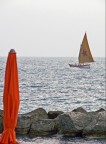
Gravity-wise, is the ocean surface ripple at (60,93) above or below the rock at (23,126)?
below

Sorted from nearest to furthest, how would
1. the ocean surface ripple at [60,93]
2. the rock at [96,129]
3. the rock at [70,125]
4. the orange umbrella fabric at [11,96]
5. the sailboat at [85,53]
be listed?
1. the orange umbrella fabric at [11,96]
2. the rock at [96,129]
3. the rock at [70,125]
4. the ocean surface ripple at [60,93]
5. the sailboat at [85,53]

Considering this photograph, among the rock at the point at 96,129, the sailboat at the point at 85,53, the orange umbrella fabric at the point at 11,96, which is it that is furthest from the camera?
the sailboat at the point at 85,53

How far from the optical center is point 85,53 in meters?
51.3

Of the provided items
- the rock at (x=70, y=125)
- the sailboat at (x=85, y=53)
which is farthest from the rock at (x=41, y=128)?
the sailboat at (x=85, y=53)

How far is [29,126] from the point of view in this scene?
10945 mm

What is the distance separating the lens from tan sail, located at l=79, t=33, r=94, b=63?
1991 inches

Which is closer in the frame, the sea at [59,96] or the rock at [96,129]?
the sea at [59,96]

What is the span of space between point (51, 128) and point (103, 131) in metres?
1.46

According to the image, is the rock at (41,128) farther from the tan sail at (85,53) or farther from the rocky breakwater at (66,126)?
the tan sail at (85,53)

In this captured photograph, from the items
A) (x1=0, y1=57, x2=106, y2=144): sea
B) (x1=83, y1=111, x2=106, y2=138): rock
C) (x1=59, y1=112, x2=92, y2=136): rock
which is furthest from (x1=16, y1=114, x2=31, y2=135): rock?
(x1=83, y1=111, x2=106, y2=138): rock

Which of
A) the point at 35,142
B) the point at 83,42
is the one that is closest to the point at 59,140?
the point at 35,142

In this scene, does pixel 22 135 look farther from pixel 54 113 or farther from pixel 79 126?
pixel 54 113

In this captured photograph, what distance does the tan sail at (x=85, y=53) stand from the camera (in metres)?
50.6

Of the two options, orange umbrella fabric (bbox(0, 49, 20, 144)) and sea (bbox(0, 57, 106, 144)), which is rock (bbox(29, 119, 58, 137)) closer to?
sea (bbox(0, 57, 106, 144))
